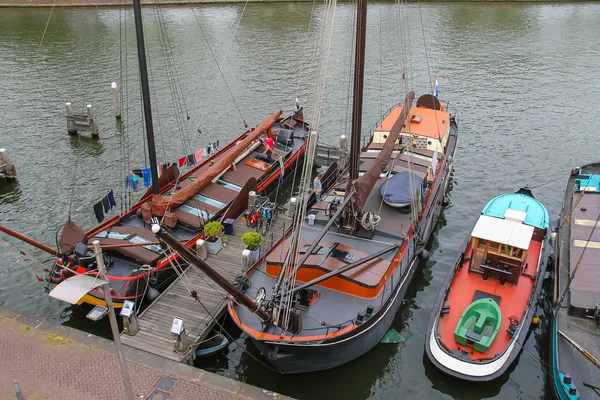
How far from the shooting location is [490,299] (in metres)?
17.8

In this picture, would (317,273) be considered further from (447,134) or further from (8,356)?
(447,134)

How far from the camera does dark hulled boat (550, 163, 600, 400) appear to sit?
49.8 ft

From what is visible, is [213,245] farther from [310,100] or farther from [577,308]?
[310,100]

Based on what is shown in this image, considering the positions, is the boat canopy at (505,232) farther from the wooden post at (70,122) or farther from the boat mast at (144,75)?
the wooden post at (70,122)

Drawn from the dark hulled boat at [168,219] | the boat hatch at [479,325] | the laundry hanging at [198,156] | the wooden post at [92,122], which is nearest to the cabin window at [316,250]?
the dark hulled boat at [168,219]

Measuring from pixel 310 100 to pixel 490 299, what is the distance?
90.1 feet

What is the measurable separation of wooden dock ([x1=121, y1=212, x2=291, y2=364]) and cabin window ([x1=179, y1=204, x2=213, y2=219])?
1763mm

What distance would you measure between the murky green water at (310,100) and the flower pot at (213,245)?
512cm

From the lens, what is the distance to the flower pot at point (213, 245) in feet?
71.8

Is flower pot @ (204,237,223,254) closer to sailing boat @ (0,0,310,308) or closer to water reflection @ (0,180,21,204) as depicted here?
sailing boat @ (0,0,310,308)

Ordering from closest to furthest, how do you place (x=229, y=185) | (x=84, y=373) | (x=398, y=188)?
(x=84, y=373) → (x=398, y=188) → (x=229, y=185)

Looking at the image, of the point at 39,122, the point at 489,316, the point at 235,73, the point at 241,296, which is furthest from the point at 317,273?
the point at 235,73

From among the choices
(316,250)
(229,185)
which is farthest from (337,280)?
(229,185)

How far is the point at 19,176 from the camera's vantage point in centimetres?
3078
